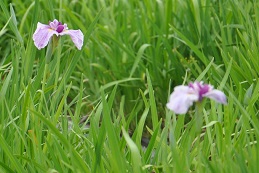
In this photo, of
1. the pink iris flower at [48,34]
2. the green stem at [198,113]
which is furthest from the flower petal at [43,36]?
the green stem at [198,113]

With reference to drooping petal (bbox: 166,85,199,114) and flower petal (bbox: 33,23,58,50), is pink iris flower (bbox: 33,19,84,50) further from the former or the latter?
drooping petal (bbox: 166,85,199,114)

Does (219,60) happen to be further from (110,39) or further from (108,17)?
(108,17)

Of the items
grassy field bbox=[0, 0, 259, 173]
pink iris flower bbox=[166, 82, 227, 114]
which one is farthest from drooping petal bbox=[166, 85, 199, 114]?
grassy field bbox=[0, 0, 259, 173]

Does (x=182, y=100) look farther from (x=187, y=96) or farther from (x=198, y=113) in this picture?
(x=198, y=113)

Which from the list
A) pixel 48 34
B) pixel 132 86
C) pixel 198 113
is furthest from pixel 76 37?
pixel 132 86

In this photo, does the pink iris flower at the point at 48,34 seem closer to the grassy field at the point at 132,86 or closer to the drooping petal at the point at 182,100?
the grassy field at the point at 132,86

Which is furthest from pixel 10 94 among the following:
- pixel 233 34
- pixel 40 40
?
pixel 233 34
